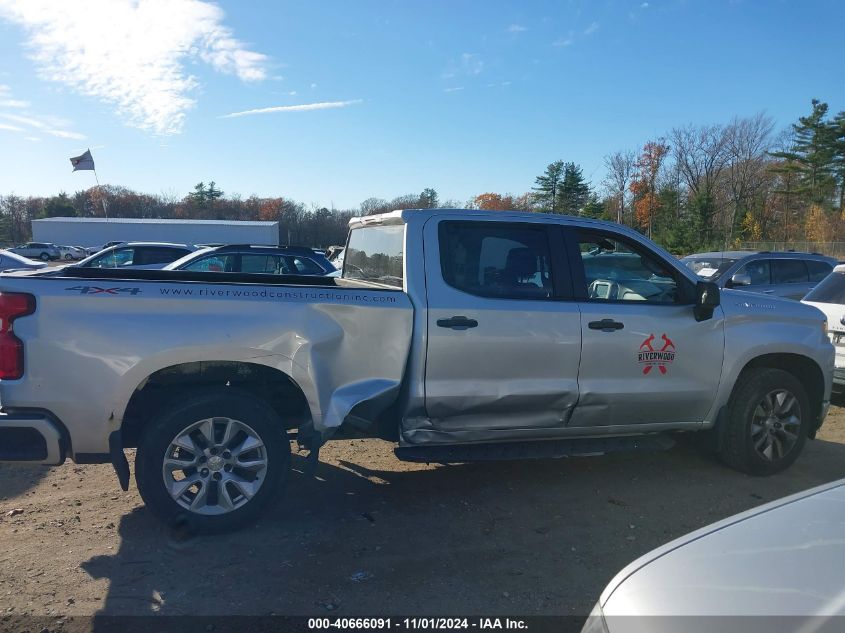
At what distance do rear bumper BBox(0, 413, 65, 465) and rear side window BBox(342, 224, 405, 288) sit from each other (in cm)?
232

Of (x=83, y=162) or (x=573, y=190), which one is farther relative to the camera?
(x=573, y=190)

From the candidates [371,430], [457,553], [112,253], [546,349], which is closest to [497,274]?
[546,349]

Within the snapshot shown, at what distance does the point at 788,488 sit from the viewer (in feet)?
16.6

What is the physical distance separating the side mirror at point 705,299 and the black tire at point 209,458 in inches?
124

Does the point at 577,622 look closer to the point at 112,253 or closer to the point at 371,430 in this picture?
the point at 371,430

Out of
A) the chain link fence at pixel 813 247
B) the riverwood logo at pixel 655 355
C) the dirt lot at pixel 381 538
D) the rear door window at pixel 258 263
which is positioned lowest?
the dirt lot at pixel 381 538

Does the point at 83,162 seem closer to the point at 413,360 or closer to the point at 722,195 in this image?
the point at 413,360

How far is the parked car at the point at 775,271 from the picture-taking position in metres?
11.9

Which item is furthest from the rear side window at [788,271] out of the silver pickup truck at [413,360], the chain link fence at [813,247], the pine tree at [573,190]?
the pine tree at [573,190]

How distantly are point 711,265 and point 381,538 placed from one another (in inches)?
426

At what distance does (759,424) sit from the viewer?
208 inches

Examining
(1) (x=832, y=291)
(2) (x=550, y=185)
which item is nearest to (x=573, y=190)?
(2) (x=550, y=185)

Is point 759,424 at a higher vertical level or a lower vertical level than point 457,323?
lower

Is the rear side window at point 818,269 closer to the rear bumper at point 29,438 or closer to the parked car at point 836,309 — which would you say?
the parked car at point 836,309
